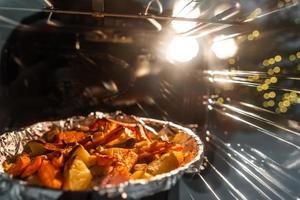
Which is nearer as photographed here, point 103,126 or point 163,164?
point 163,164

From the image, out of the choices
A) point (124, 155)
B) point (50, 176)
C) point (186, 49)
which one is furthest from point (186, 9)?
point (50, 176)

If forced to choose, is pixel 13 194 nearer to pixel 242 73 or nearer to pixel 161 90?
pixel 242 73

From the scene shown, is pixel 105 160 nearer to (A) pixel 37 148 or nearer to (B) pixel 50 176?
(B) pixel 50 176

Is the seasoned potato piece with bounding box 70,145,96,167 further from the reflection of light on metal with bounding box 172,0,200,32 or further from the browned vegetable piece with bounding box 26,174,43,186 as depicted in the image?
the reflection of light on metal with bounding box 172,0,200,32

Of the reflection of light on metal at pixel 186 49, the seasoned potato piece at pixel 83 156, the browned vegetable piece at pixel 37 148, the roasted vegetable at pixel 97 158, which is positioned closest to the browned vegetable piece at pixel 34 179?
the roasted vegetable at pixel 97 158

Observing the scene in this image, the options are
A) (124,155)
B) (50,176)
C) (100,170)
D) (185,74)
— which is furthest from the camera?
(185,74)

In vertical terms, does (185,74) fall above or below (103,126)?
above

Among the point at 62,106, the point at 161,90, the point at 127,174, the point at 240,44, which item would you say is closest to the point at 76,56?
the point at 62,106
